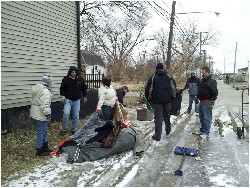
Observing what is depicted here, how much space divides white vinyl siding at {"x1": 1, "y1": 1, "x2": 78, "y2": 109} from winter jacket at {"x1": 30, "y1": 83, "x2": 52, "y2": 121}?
79.2 inches

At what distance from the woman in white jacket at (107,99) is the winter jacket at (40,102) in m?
1.71

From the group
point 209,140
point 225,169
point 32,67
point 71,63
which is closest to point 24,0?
point 32,67

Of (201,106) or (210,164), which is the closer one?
(210,164)

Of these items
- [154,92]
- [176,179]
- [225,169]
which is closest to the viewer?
[176,179]

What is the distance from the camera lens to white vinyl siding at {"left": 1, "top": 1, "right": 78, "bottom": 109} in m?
7.95

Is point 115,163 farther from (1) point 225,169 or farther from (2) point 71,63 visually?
(2) point 71,63

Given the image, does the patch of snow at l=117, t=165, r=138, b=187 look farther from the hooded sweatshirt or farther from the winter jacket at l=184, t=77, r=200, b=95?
the winter jacket at l=184, t=77, r=200, b=95

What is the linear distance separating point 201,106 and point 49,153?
4153mm

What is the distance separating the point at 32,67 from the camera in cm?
895

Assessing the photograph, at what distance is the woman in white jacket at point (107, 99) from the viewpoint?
7.67 m

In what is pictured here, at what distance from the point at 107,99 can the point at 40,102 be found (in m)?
2.04

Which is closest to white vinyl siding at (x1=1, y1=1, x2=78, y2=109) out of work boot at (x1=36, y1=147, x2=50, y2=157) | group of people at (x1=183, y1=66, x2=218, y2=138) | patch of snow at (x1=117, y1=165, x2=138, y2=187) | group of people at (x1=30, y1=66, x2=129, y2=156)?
group of people at (x1=30, y1=66, x2=129, y2=156)

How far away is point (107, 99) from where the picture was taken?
25.5 ft

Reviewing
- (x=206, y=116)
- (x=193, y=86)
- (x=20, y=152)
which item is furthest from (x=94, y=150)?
(x=193, y=86)
